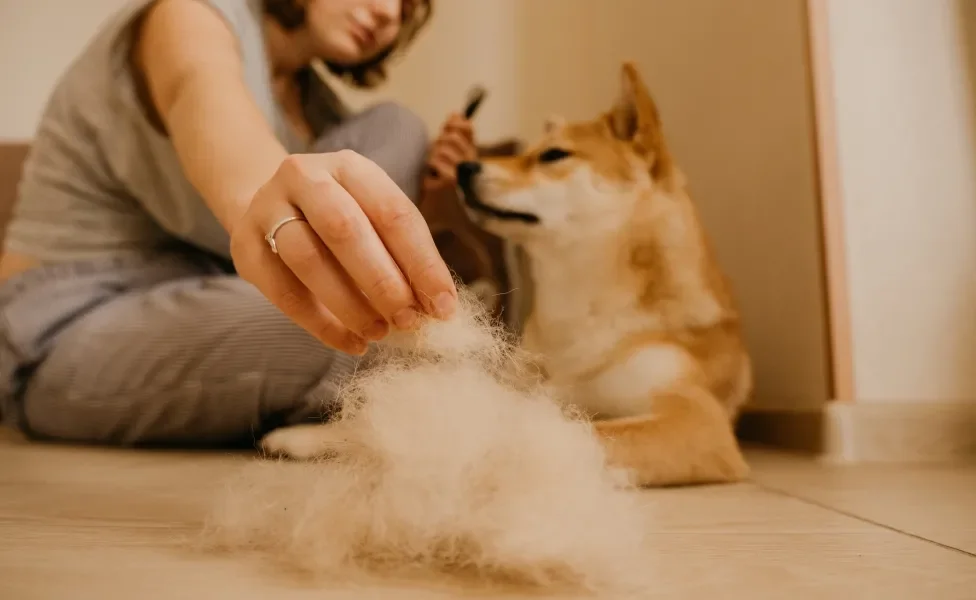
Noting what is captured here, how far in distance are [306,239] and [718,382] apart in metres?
0.73

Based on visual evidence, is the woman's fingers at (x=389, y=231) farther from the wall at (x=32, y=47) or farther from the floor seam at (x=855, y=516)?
the wall at (x=32, y=47)

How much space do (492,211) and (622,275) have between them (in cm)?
23

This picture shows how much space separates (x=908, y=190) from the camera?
1.01 meters

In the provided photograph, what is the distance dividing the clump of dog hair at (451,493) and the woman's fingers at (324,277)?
32 mm

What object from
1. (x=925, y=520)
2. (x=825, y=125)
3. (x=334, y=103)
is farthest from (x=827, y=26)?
(x=334, y=103)

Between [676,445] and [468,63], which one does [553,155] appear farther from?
[468,63]

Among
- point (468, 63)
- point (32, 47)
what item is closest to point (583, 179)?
point (468, 63)

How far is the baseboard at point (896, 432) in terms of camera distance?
3.18 feet

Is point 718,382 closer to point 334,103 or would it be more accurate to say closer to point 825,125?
point 825,125

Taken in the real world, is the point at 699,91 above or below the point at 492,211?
above

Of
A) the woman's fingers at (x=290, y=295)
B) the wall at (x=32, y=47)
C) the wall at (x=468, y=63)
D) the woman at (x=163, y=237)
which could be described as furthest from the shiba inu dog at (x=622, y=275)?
the wall at (x=32, y=47)

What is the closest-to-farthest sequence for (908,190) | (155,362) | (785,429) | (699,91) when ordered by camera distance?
(155,362) < (908,190) < (785,429) < (699,91)

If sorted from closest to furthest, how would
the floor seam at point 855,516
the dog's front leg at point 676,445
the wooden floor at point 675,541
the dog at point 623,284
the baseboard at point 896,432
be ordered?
the wooden floor at point 675,541 < the floor seam at point 855,516 < the dog's front leg at point 676,445 < the dog at point 623,284 < the baseboard at point 896,432

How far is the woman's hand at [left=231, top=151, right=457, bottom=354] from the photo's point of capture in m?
0.38
